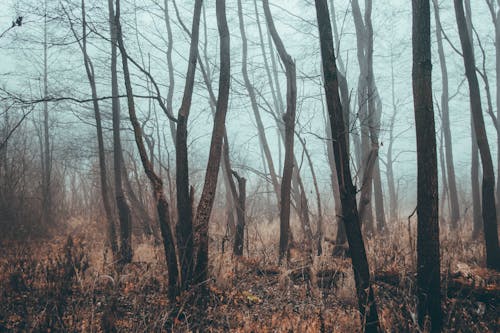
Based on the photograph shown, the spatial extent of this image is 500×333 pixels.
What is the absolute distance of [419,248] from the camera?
2.86 m

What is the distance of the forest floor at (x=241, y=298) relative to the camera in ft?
9.50

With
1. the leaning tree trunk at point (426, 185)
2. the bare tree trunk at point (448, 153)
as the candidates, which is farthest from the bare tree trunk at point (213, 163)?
the bare tree trunk at point (448, 153)

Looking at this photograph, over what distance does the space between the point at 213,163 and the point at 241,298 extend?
168cm

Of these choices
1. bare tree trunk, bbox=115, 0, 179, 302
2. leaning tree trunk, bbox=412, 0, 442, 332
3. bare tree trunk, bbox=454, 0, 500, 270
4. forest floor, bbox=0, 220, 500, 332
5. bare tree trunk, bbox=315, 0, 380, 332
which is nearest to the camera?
bare tree trunk, bbox=315, 0, 380, 332

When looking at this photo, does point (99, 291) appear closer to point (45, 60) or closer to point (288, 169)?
point (288, 169)

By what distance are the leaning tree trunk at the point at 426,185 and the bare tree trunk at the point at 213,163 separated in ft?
7.38

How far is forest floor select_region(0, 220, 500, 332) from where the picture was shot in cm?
290

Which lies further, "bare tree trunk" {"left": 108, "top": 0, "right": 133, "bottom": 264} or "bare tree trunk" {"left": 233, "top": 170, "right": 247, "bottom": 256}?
"bare tree trunk" {"left": 233, "top": 170, "right": 247, "bottom": 256}

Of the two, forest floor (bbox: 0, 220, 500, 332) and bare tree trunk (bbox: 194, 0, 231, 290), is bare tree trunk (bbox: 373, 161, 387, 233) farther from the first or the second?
bare tree trunk (bbox: 194, 0, 231, 290)

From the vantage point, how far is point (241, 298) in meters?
3.90

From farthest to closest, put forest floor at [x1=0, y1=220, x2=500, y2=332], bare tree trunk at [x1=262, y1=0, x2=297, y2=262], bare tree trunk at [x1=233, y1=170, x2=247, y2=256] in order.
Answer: bare tree trunk at [x1=262, y1=0, x2=297, y2=262] → bare tree trunk at [x1=233, y1=170, x2=247, y2=256] → forest floor at [x1=0, y1=220, x2=500, y2=332]

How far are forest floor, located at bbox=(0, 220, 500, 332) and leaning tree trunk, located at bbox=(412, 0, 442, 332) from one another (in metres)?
0.13

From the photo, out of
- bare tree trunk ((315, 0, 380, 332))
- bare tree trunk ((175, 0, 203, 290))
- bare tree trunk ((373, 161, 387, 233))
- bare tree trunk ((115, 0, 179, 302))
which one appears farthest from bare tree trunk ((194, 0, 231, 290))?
bare tree trunk ((373, 161, 387, 233))

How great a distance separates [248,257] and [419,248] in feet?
10.1
